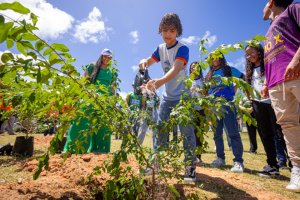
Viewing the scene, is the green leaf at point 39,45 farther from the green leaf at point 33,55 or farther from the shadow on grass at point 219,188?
the shadow on grass at point 219,188

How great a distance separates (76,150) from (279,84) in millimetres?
1987

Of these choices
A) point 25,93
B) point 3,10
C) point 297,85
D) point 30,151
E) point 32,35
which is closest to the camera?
point 3,10

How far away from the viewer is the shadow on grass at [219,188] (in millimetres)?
2467

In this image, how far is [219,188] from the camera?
273 cm

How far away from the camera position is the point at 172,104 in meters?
3.01

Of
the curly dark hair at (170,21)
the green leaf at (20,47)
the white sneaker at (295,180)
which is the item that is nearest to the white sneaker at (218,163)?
the white sneaker at (295,180)

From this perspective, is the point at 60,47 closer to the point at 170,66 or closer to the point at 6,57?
the point at 6,57

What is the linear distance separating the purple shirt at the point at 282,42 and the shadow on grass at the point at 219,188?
116cm

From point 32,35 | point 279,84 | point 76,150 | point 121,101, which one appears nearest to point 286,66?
point 279,84

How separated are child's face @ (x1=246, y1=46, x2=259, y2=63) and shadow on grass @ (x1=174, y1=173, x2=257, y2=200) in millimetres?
2093

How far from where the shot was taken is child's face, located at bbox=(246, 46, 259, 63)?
4029 mm

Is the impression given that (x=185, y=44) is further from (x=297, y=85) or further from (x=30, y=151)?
(x=30, y=151)

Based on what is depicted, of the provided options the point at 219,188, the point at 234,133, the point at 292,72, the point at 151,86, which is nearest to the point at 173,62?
the point at 151,86

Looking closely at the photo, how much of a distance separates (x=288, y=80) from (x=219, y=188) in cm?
133
